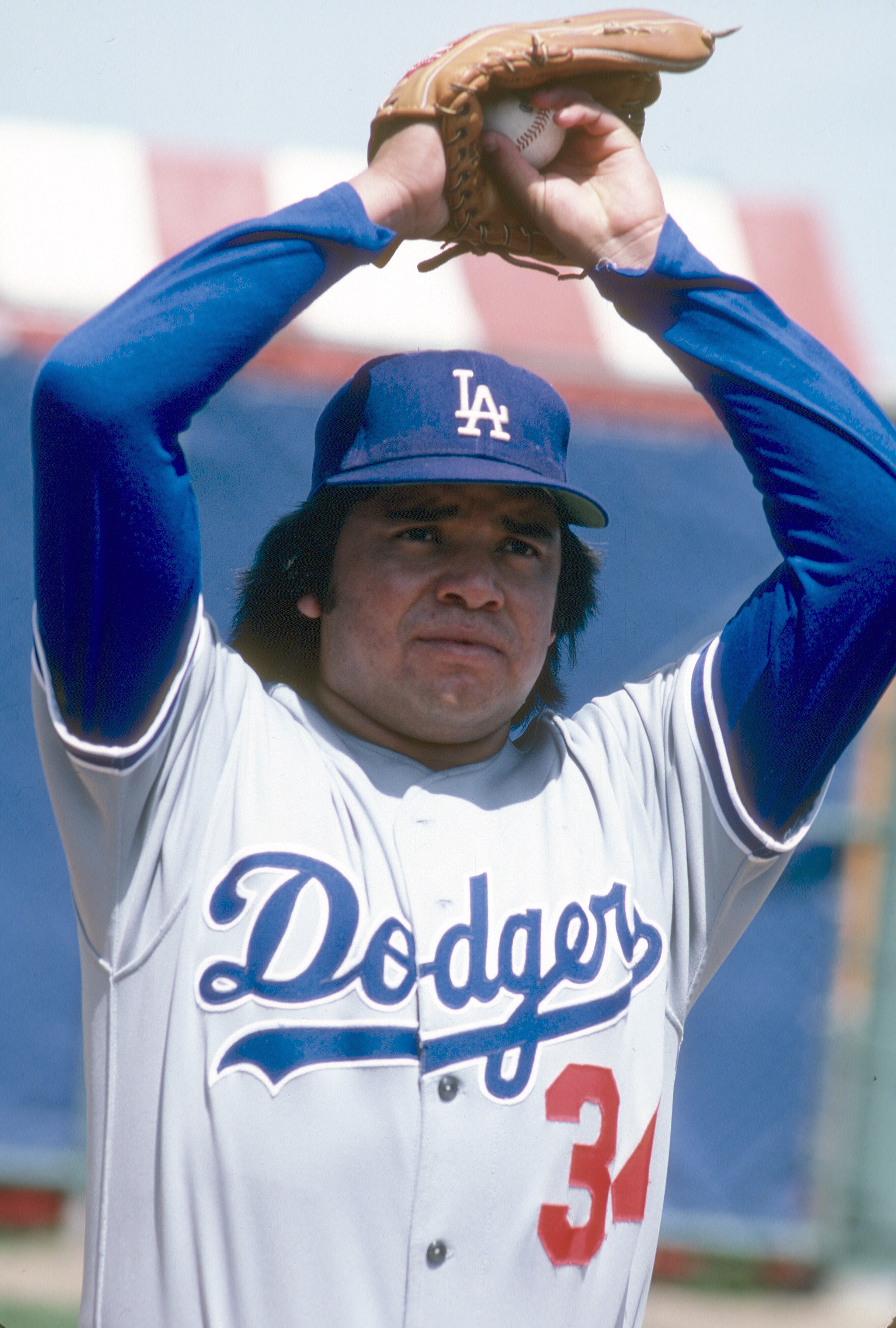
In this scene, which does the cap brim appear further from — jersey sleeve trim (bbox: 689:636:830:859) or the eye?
jersey sleeve trim (bbox: 689:636:830:859)

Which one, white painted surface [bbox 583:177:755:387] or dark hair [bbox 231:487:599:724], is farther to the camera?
white painted surface [bbox 583:177:755:387]

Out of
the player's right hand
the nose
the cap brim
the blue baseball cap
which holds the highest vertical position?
the player's right hand

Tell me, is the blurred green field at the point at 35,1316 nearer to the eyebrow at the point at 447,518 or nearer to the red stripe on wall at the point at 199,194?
the eyebrow at the point at 447,518

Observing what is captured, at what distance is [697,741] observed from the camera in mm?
1279

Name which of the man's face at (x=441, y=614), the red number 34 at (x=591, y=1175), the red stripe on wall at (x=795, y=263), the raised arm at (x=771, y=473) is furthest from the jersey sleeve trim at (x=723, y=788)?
the red stripe on wall at (x=795, y=263)

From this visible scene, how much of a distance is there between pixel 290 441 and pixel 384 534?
4.43 feet

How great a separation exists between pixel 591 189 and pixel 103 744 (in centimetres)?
74

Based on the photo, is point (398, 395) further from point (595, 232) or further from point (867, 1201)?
point (867, 1201)

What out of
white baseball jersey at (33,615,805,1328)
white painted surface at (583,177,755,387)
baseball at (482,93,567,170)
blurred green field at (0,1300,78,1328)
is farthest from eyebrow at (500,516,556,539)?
blurred green field at (0,1300,78,1328)

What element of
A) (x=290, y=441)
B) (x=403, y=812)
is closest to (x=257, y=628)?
(x=403, y=812)

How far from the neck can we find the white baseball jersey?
30mm

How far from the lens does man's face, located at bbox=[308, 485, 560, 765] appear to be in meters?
1.22

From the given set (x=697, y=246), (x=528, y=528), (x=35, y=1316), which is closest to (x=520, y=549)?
(x=528, y=528)

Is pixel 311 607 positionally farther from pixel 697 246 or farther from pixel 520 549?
pixel 697 246
